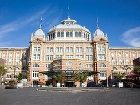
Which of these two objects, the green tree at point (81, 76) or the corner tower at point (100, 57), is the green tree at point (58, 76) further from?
the corner tower at point (100, 57)

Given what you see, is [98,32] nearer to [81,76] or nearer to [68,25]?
[68,25]

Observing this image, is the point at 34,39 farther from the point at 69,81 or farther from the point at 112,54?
the point at 112,54

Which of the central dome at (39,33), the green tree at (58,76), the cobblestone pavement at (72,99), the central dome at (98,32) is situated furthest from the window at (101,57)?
the cobblestone pavement at (72,99)

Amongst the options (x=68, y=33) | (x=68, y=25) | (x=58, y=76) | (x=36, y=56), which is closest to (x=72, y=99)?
(x=58, y=76)

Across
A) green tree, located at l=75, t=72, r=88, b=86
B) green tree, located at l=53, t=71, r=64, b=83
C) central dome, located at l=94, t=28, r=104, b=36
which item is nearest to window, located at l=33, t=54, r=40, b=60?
green tree, located at l=53, t=71, r=64, b=83

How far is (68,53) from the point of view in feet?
427

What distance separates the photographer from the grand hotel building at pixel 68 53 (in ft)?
411

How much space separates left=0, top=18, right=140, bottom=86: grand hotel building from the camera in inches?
4934

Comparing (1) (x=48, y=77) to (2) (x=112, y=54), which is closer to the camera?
(1) (x=48, y=77)

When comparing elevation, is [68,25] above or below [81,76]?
above

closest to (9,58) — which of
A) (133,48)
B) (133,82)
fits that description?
(133,48)

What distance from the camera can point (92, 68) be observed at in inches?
5049

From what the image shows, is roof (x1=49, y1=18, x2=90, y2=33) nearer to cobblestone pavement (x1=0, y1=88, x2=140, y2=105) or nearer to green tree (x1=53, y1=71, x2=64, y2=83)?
green tree (x1=53, y1=71, x2=64, y2=83)

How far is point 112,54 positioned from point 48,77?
131 ft
